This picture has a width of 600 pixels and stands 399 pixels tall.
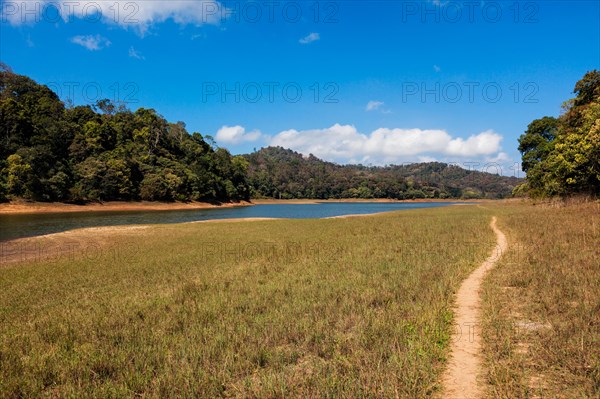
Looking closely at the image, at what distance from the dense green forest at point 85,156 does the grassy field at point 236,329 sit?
244ft

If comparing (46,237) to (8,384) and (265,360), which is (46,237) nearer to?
(8,384)

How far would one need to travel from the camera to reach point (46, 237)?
97.3ft

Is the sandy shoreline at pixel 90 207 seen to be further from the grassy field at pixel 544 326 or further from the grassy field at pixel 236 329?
the grassy field at pixel 544 326

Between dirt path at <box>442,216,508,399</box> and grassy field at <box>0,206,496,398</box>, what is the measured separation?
0.68 feet

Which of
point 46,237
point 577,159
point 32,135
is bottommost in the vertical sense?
point 46,237

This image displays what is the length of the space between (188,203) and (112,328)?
101 m

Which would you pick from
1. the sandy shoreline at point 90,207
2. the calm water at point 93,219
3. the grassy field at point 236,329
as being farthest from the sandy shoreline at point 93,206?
the grassy field at point 236,329

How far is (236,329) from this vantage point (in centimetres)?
733

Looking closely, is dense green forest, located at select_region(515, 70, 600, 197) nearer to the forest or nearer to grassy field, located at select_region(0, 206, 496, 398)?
the forest

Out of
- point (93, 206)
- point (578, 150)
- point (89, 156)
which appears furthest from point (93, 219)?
point (578, 150)

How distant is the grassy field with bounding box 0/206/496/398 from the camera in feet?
16.9

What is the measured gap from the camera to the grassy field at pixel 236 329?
5160 mm

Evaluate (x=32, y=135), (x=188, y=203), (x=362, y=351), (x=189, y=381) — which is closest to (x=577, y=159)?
(x=362, y=351)

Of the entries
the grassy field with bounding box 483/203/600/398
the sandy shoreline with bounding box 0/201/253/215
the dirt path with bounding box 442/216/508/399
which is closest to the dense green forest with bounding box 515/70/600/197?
the grassy field with bounding box 483/203/600/398
